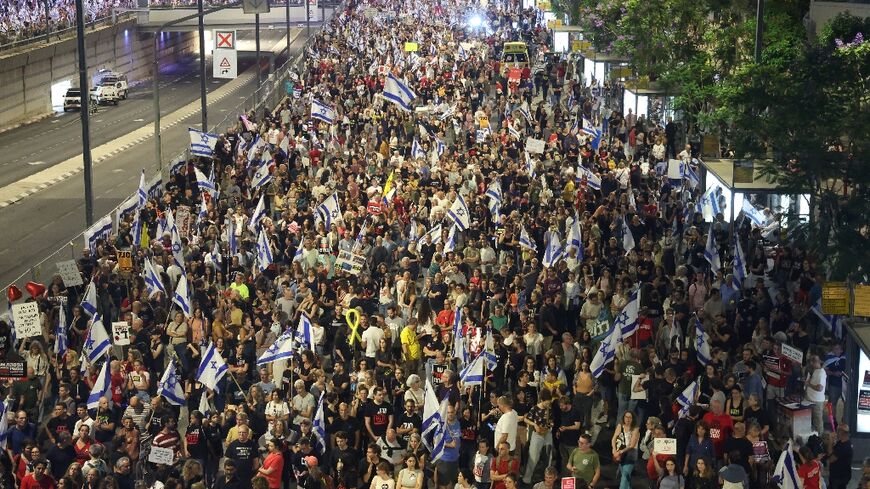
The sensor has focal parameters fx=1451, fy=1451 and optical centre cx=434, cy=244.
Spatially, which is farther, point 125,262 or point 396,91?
point 396,91

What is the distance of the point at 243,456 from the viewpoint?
17781 mm

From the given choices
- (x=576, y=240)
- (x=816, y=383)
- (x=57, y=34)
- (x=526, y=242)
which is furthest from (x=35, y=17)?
(x=816, y=383)

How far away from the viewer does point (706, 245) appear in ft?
90.1

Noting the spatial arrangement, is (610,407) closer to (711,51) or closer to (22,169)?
(711,51)

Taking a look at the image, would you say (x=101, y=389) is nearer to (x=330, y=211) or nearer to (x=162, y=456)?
(x=162, y=456)

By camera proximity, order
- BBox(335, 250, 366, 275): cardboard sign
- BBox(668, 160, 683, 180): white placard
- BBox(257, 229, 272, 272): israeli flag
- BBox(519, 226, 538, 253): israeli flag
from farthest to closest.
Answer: BBox(668, 160, 683, 180): white placard → BBox(519, 226, 538, 253): israeli flag → BBox(257, 229, 272, 272): israeli flag → BBox(335, 250, 366, 275): cardboard sign

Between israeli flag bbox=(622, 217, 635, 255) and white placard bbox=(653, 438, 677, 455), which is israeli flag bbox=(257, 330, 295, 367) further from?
israeli flag bbox=(622, 217, 635, 255)

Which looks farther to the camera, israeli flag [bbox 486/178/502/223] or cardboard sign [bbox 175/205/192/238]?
cardboard sign [bbox 175/205/192/238]

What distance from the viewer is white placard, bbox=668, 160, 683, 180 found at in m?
34.7

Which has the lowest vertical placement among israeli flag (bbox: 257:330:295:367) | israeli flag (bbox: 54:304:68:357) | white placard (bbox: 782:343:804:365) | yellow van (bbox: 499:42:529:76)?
yellow van (bbox: 499:42:529:76)

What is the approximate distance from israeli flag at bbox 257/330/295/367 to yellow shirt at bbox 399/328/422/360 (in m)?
2.21

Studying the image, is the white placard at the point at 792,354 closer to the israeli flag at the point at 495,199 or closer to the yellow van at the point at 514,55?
the israeli flag at the point at 495,199

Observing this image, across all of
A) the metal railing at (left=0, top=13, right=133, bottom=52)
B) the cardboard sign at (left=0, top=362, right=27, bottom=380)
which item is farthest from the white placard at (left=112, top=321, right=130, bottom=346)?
the metal railing at (left=0, top=13, right=133, bottom=52)

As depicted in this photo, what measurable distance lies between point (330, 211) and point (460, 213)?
9.18ft
